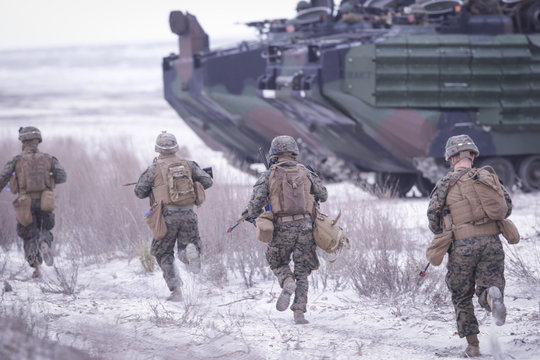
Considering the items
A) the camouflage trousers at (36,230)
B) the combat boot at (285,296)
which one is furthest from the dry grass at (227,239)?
the combat boot at (285,296)

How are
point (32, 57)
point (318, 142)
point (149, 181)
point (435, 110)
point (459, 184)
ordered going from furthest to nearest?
1. point (32, 57)
2. point (318, 142)
3. point (435, 110)
4. point (149, 181)
5. point (459, 184)

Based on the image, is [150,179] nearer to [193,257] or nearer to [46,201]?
[193,257]

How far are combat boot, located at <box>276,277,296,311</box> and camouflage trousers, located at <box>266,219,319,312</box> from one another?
130mm

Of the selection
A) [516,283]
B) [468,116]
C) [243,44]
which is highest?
[243,44]

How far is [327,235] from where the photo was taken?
19.8 ft

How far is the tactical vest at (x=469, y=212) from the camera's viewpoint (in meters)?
5.15

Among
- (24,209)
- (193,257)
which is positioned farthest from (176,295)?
(24,209)

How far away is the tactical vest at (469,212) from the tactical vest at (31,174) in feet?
14.3

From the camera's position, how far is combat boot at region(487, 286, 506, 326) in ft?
16.2

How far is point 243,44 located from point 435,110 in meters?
3.65

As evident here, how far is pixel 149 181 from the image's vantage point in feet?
22.7

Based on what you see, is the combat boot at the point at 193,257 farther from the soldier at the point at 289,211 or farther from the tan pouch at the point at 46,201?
the tan pouch at the point at 46,201

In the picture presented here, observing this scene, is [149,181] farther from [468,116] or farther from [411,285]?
[468,116]

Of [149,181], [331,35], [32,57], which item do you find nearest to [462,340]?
[149,181]
